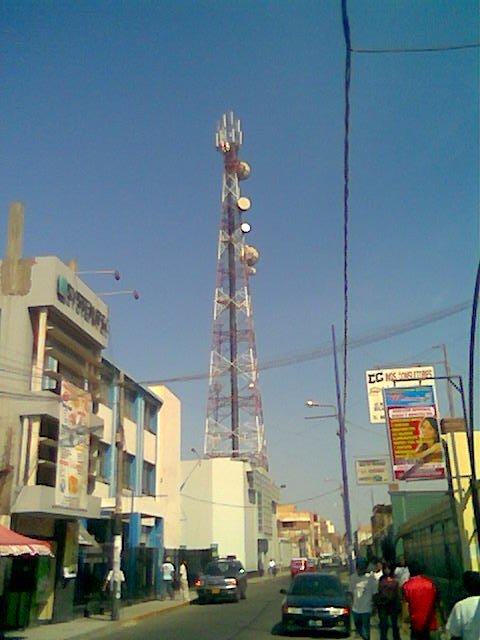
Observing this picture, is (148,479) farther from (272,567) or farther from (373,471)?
(272,567)

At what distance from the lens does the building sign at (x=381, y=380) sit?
29.8 metres

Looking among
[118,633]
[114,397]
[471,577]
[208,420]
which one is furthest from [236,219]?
[471,577]

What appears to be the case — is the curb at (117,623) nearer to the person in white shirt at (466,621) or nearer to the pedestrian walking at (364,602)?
the pedestrian walking at (364,602)

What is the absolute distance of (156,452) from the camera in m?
38.8

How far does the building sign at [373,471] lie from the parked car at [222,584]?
7.08m

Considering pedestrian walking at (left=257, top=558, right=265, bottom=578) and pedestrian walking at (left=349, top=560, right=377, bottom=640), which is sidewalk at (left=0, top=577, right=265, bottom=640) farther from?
pedestrian walking at (left=257, top=558, right=265, bottom=578)

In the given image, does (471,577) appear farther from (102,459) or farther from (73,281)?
(102,459)

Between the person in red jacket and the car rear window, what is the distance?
773cm

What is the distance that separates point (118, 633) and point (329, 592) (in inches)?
238

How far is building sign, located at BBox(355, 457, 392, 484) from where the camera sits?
31.8 meters

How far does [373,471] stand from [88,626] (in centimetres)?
1643

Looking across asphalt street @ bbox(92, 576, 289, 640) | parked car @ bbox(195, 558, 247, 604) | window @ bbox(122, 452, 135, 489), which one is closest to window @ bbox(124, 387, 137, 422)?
window @ bbox(122, 452, 135, 489)

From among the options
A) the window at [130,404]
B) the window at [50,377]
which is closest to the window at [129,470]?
the window at [130,404]

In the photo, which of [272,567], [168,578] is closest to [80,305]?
[168,578]
